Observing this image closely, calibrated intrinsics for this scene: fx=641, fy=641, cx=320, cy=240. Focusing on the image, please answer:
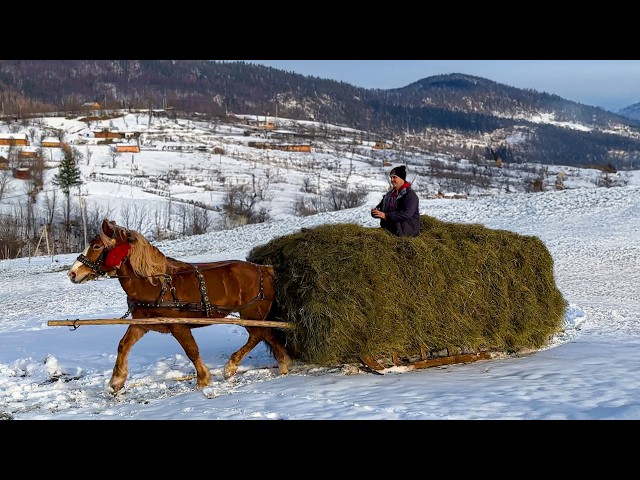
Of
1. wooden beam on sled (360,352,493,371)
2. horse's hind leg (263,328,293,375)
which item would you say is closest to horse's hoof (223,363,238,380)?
horse's hind leg (263,328,293,375)

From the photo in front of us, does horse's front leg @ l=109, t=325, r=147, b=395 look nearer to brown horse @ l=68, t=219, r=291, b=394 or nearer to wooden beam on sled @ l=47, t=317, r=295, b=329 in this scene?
brown horse @ l=68, t=219, r=291, b=394

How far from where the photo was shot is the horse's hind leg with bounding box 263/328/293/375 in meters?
8.63

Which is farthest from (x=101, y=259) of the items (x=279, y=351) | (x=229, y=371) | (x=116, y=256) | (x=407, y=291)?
(x=407, y=291)

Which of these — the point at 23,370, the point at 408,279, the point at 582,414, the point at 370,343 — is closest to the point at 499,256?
the point at 408,279

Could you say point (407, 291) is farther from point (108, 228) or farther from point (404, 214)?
point (108, 228)

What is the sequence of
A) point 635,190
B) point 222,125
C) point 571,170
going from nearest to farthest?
point 635,190, point 571,170, point 222,125

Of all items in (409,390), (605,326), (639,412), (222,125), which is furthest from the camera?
(222,125)

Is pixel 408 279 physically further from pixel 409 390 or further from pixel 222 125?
pixel 222 125

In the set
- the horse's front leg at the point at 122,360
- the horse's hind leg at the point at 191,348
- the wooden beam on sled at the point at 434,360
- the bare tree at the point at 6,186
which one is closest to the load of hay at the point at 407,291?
the wooden beam on sled at the point at 434,360

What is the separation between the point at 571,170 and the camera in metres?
138

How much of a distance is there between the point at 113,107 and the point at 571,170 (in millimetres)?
124078

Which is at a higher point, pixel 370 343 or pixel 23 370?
pixel 370 343

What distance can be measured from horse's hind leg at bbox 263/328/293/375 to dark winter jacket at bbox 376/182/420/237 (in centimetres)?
222

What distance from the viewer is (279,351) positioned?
28.3 feet
